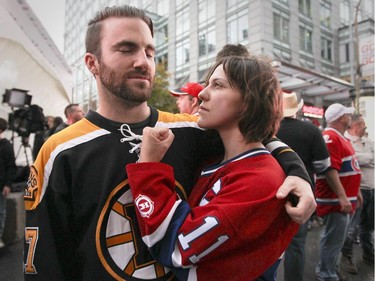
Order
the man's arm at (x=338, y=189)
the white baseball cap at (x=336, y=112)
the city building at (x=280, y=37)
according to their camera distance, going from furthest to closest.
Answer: the city building at (x=280, y=37) → the white baseball cap at (x=336, y=112) → the man's arm at (x=338, y=189)

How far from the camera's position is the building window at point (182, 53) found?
19.5 m

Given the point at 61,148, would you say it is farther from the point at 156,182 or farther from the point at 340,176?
the point at 340,176

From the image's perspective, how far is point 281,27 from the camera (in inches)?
696

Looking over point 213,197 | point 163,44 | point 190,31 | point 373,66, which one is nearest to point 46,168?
point 213,197

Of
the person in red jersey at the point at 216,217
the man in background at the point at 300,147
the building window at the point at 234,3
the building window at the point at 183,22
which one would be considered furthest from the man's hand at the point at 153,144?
the building window at the point at 234,3

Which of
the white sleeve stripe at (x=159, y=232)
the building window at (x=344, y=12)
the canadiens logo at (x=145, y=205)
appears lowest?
the white sleeve stripe at (x=159, y=232)

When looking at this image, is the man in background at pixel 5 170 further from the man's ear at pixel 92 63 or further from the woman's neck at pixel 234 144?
the woman's neck at pixel 234 144

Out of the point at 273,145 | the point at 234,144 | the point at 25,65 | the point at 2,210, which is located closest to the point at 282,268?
the point at 273,145

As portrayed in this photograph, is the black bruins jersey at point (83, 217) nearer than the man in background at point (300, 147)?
Yes

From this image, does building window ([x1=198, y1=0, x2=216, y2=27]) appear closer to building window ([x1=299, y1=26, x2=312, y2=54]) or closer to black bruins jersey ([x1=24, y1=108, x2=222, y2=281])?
building window ([x1=299, y1=26, x2=312, y2=54])

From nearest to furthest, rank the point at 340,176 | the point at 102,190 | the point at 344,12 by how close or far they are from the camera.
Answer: the point at 102,190 < the point at 340,176 < the point at 344,12

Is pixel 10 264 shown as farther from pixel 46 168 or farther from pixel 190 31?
pixel 190 31

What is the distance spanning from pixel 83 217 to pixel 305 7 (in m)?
21.8

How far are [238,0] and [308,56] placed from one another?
6200 millimetres
